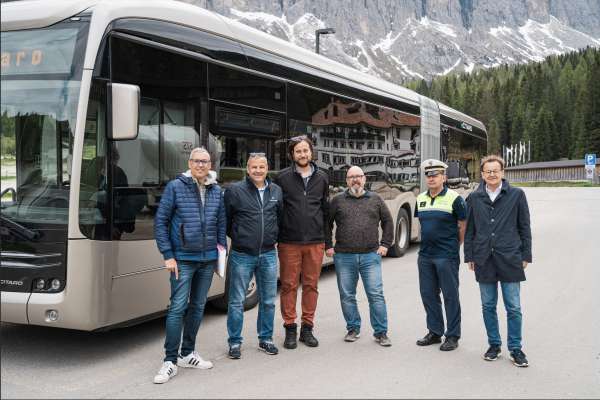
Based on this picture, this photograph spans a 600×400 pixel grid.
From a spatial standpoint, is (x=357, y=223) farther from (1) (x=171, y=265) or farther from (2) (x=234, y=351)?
(1) (x=171, y=265)

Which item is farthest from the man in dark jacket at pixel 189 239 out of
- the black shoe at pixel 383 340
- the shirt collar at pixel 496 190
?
the shirt collar at pixel 496 190

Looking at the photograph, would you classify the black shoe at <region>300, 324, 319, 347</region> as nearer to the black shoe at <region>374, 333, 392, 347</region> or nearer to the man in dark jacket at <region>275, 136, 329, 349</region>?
the man in dark jacket at <region>275, 136, 329, 349</region>

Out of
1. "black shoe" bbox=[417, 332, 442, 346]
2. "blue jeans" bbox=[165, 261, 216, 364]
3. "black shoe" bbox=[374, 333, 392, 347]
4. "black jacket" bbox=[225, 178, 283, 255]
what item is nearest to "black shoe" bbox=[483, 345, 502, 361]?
"black shoe" bbox=[417, 332, 442, 346]

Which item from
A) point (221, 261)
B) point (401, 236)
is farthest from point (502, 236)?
point (401, 236)

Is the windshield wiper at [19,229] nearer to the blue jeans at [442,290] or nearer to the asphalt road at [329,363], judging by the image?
the asphalt road at [329,363]

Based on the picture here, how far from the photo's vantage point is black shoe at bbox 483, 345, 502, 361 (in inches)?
217

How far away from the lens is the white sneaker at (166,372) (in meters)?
4.87

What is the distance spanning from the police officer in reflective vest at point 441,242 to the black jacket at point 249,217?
4.78 feet

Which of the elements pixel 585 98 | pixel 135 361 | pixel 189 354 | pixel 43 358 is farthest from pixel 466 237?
pixel 585 98

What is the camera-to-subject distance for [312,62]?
347 inches

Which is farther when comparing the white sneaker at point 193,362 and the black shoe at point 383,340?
the black shoe at point 383,340

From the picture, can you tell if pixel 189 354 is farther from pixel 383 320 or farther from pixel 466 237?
pixel 466 237

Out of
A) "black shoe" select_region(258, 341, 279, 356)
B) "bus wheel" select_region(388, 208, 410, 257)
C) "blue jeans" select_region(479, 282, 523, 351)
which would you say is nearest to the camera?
"blue jeans" select_region(479, 282, 523, 351)

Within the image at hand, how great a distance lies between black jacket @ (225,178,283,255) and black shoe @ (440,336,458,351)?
1877mm
